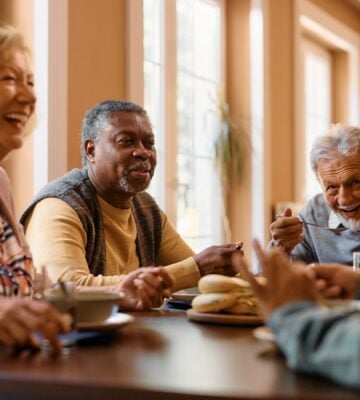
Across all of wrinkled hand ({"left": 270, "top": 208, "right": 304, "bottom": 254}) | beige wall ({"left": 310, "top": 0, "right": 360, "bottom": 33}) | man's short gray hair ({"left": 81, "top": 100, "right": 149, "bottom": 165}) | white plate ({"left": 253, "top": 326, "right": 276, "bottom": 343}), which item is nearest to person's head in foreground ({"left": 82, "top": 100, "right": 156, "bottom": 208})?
man's short gray hair ({"left": 81, "top": 100, "right": 149, "bottom": 165})

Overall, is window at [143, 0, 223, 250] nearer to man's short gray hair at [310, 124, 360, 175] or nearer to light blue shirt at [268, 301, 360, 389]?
man's short gray hair at [310, 124, 360, 175]

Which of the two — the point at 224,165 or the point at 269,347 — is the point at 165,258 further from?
the point at 224,165

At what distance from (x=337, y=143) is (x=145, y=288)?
125 cm

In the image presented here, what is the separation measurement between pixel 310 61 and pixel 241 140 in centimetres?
168

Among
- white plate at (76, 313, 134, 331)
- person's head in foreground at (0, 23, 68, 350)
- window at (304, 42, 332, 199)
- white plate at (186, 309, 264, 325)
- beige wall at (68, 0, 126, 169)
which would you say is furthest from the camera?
window at (304, 42, 332, 199)

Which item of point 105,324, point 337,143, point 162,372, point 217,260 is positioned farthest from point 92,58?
point 162,372

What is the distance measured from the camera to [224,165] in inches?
192

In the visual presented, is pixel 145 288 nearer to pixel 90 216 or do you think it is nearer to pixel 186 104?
pixel 90 216

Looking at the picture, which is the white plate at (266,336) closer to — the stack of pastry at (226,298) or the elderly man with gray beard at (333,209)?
the stack of pastry at (226,298)

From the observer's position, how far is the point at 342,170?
9.11 ft

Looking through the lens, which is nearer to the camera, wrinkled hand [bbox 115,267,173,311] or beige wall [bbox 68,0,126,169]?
wrinkled hand [bbox 115,267,173,311]

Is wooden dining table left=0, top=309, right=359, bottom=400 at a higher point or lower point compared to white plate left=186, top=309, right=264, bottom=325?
lower

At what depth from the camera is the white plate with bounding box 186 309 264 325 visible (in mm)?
1581

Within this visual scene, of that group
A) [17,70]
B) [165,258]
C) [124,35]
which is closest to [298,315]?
[17,70]
